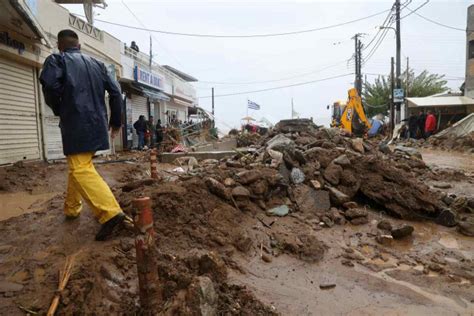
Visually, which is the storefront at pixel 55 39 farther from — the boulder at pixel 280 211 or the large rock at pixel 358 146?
the large rock at pixel 358 146

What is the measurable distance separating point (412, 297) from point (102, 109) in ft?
10.9

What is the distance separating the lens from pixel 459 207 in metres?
5.60

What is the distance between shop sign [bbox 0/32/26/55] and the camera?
7.34m

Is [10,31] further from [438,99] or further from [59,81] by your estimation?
[438,99]

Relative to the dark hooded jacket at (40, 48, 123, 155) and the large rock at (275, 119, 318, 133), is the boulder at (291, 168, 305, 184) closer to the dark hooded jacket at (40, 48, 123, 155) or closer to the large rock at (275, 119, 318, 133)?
the dark hooded jacket at (40, 48, 123, 155)

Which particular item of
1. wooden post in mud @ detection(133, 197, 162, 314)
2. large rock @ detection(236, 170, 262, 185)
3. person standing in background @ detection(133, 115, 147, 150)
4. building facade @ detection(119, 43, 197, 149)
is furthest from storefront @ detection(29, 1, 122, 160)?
wooden post in mud @ detection(133, 197, 162, 314)

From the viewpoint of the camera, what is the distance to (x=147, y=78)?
707 inches

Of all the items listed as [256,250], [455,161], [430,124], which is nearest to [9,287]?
[256,250]

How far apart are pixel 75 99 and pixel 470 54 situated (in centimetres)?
2350

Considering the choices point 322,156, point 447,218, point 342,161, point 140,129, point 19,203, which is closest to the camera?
point 19,203

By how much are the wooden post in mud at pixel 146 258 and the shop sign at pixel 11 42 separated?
23.9 ft

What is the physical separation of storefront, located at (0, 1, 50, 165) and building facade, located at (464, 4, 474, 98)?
21643 millimetres

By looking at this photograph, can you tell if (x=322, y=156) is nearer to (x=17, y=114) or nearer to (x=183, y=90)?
(x=17, y=114)

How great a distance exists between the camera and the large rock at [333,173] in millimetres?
5594
